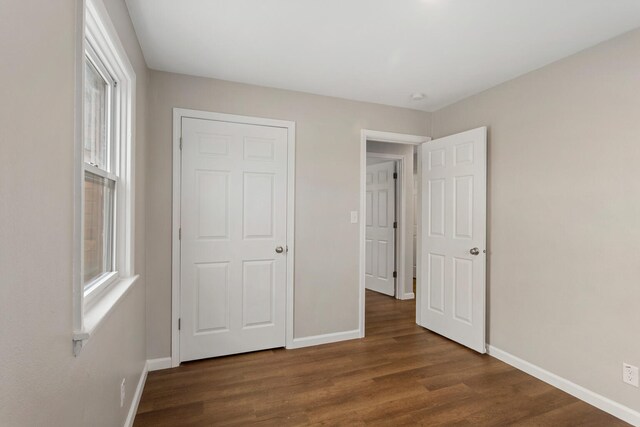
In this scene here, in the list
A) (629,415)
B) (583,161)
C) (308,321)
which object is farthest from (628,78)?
(308,321)

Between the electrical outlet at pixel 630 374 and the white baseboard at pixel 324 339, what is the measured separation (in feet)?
6.48

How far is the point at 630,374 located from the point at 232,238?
114 inches

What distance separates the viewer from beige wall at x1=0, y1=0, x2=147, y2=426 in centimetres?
68

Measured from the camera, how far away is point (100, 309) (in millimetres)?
1376

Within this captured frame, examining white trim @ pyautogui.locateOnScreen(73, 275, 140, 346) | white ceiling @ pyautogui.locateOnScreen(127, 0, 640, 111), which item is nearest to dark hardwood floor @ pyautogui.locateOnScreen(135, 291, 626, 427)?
white trim @ pyautogui.locateOnScreen(73, 275, 140, 346)

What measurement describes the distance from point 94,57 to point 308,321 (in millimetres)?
2538

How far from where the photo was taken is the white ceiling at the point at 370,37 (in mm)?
1839

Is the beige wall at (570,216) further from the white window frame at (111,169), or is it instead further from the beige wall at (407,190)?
the white window frame at (111,169)

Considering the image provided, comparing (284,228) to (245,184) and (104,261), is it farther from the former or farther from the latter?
(104,261)

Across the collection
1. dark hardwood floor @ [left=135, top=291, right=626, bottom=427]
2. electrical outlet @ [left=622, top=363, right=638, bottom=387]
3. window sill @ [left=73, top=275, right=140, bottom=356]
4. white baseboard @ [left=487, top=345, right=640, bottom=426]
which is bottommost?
dark hardwood floor @ [left=135, top=291, right=626, bottom=427]

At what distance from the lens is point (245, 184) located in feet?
9.43

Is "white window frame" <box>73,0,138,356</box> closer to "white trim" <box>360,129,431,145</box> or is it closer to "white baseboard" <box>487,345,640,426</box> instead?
"white trim" <box>360,129,431,145</box>

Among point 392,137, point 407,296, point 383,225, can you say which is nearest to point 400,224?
point 383,225

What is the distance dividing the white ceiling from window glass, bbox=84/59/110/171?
56cm
